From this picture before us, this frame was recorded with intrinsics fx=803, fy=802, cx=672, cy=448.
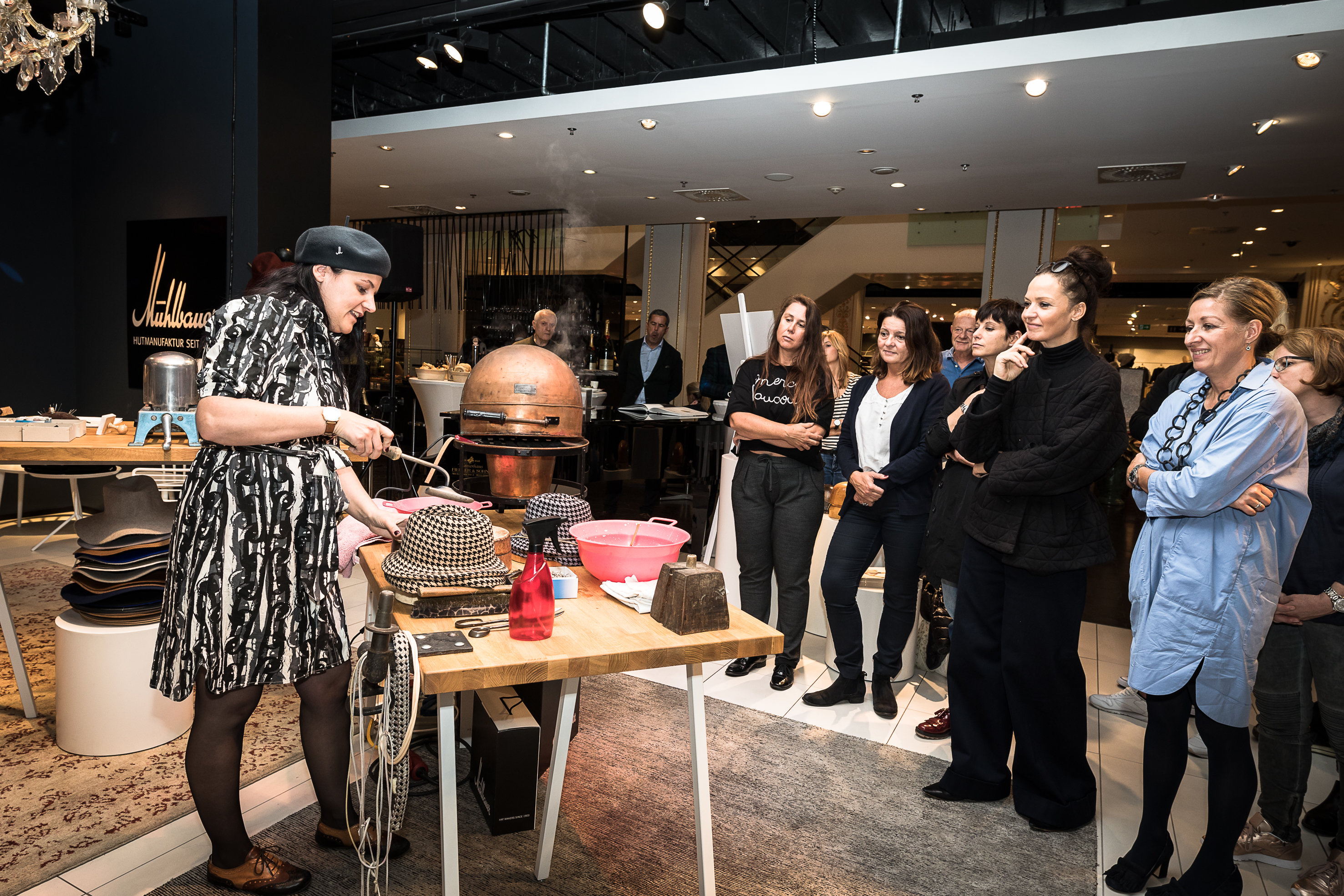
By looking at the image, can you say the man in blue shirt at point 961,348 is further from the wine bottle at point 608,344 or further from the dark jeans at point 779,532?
the wine bottle at point 608,344

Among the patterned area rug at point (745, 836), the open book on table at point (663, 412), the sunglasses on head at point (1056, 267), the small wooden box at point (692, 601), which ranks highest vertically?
the sunglasses on head at point (1056, 267)

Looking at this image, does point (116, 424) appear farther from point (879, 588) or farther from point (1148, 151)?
point (1148, 151)

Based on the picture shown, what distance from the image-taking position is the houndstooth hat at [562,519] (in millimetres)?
2094

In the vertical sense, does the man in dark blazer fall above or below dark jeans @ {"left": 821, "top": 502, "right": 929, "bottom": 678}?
above

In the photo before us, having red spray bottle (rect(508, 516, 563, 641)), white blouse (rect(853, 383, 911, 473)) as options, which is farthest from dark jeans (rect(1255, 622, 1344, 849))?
red spray bottle (rect(508, 516, 563, 641))

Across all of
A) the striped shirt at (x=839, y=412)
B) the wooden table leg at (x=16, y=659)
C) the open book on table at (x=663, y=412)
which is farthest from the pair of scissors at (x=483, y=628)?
the open book on table at (x=663, y=412)

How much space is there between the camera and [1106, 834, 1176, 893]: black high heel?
6.89 ft

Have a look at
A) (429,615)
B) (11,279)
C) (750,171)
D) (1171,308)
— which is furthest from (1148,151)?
(1171,308)

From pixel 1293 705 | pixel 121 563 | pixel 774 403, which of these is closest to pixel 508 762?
pixel 121 563

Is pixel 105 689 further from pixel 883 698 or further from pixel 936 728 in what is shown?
pixel 936 728

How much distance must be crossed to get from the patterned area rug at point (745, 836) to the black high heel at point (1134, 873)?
6 cm

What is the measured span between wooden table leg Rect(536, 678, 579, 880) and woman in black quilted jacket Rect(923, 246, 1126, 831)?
1.29m

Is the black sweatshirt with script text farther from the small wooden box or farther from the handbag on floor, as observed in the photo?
the small wooden box

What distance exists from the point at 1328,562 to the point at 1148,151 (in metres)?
4.98
